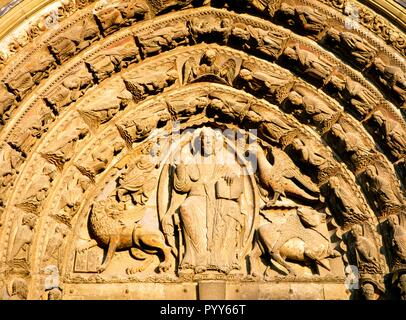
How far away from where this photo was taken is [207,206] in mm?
8078

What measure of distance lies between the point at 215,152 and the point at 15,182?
8.90 ft

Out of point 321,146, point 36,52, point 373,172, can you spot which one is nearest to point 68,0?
point 36,52

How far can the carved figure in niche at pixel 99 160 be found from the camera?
7773 millimetres

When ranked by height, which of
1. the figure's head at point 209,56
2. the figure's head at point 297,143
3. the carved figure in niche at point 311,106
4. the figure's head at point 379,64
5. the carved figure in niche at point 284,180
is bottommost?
the carved figure in niche at point 284,180

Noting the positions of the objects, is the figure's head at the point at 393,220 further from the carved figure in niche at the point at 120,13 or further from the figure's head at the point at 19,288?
the figure's head at the point at 19,288

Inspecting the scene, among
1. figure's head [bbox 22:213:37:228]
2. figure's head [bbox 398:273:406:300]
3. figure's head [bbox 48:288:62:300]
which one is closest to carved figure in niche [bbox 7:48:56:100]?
figure's head [bbox 22:213:37:228]

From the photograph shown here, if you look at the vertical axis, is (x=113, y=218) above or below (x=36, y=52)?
below

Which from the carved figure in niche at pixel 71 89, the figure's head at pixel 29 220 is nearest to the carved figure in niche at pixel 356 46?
the carved figure in niche at pixel 71 89

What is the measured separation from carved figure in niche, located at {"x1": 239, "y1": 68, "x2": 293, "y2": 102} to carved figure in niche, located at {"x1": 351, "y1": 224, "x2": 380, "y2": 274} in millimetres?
2132

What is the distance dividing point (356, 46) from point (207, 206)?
2.84 meters

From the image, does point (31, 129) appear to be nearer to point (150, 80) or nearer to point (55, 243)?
point (55, 243)

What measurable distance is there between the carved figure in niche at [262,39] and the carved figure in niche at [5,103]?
309 centimetres

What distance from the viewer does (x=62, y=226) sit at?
752 centimetres

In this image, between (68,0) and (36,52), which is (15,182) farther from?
(68,0)
